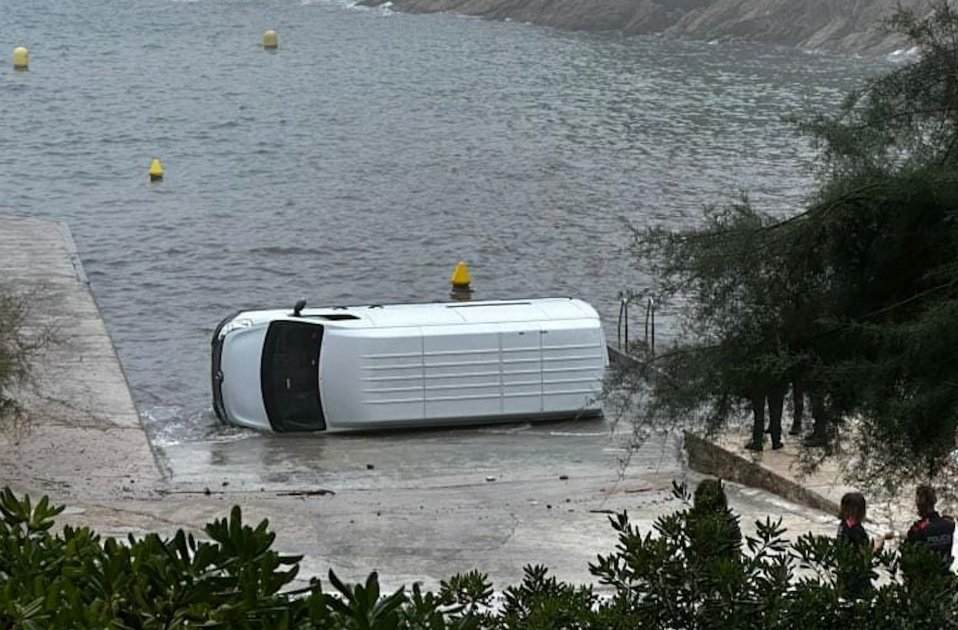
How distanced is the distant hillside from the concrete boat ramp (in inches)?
2190

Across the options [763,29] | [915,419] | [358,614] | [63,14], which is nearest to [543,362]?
[915,419]

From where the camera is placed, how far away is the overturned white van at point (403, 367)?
21.2m

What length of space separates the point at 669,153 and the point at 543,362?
28015 mm

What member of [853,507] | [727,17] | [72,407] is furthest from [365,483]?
[727,17]

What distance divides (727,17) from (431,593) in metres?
81.8

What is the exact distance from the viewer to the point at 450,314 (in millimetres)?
22344

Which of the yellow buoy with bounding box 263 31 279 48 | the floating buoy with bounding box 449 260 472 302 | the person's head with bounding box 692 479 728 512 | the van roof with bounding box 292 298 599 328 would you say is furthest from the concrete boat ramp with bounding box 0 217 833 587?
the yellow buoy with bounding box 263 31 279 48

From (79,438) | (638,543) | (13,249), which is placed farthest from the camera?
(13,249)

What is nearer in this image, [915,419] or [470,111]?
[915,419]

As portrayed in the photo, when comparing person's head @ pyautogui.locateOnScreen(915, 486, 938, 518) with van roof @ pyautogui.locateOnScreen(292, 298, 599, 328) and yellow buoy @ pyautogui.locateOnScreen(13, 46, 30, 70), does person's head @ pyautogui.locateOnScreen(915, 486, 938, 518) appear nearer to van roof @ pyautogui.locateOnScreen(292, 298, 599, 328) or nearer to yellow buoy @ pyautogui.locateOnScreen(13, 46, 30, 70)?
van roof @ pyautogui.locateOnScreen(292, 298, 599, 328)

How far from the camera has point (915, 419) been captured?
9422 mm

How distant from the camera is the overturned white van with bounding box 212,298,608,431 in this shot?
69.7 ft

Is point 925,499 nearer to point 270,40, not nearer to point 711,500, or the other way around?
point 711,500

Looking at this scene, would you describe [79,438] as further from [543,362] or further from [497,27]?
[497,27]
